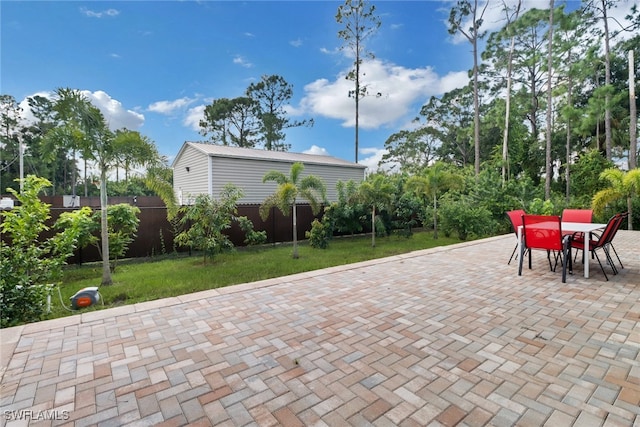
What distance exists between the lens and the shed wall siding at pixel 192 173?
12.0 m

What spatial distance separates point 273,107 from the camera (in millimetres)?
25016

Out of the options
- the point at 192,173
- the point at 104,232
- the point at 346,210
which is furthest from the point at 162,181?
the point at 192,173

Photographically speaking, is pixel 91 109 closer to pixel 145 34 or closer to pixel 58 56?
pixel 58 56

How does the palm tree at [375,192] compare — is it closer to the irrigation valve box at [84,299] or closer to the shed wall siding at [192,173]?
the shed wall siding at [192,173]

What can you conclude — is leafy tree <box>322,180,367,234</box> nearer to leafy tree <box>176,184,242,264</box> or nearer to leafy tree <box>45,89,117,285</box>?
leafy tree <box>176,184,242,264</box>

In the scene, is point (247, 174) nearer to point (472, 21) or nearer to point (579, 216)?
point (579, 216)

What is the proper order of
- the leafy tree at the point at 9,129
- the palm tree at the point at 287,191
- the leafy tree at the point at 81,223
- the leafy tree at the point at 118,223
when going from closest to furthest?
the leafy tree at the point at 81,223 < the leafy tree at the point at 118,223 < the palm tree at the point at 287,191 < the leafy tree at the point at 9,129

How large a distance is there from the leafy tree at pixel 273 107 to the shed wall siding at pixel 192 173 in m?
11.2

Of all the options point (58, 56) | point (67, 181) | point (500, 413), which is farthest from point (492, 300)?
point (67, 181)

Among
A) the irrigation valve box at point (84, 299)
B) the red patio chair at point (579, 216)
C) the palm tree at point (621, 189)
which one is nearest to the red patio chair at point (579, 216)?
the red patio chair at point (579, 216)

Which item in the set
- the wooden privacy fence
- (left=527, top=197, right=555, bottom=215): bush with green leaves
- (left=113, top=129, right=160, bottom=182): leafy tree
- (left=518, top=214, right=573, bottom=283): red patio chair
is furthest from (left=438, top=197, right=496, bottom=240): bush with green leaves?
(left=113, top=129, right=160, bottom=182): leafy tree

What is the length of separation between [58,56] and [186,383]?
8025 millimetres

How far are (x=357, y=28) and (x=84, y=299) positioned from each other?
1918 centimetres

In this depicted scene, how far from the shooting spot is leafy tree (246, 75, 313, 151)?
24500mm
